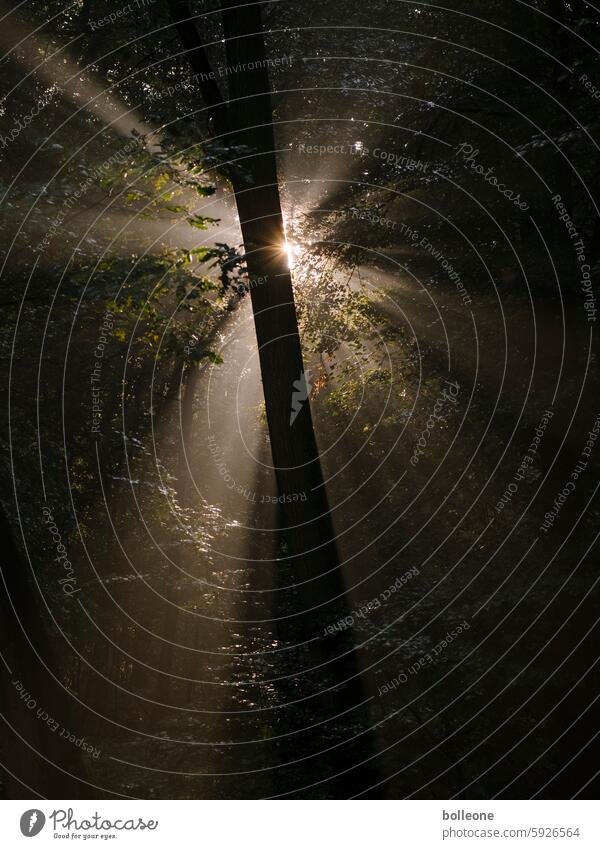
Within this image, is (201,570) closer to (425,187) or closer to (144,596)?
(144,596)

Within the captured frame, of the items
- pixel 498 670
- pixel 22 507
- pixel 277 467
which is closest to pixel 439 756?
pixel 498 670

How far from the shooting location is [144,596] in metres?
21.8

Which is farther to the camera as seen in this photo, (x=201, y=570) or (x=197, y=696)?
(x=201, y=570)

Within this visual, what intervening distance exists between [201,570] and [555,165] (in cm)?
Answer: 1458

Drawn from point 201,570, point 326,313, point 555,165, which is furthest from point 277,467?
point 201,570

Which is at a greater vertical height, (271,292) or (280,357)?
(271,292)

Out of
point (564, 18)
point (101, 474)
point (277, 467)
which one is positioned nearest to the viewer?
point (277, 467)

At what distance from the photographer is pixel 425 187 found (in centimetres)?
1298

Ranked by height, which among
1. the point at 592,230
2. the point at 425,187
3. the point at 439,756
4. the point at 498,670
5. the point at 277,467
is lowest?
the point at 439,756

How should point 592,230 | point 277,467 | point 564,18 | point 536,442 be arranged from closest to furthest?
1. point 277,467
2. point 564,18
3. point 592,230
4. point 536,442

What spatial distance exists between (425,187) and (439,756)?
8.63 meters

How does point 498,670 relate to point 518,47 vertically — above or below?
below

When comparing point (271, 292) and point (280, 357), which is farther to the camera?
point (280, 357)

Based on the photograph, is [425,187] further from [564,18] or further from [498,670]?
[498,670]
